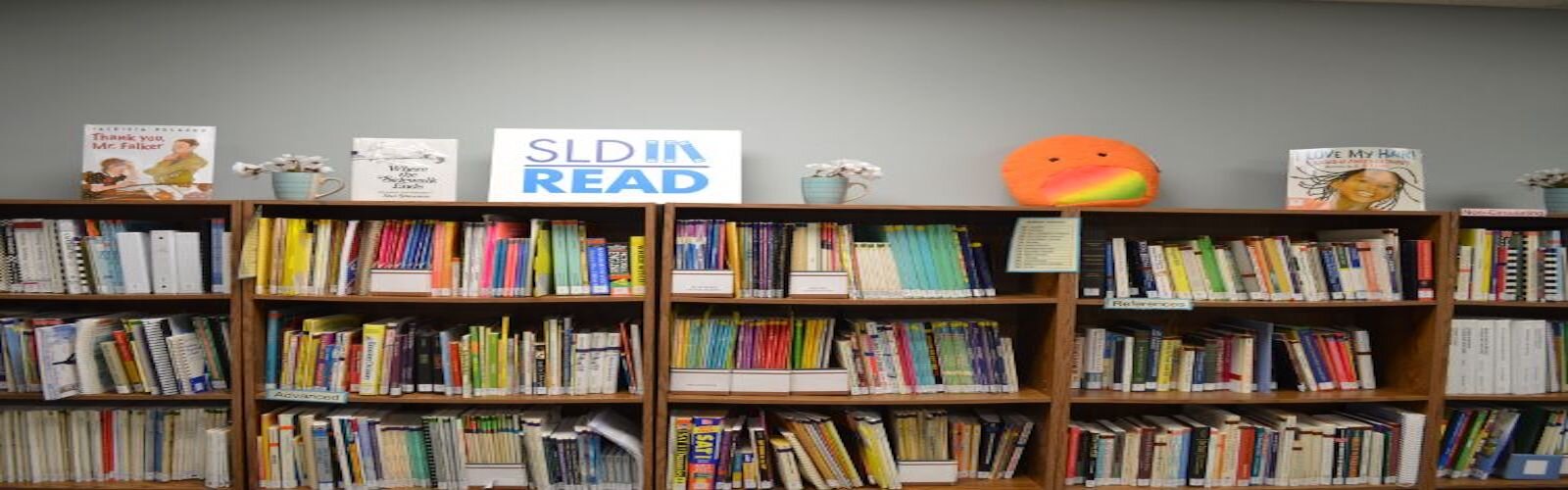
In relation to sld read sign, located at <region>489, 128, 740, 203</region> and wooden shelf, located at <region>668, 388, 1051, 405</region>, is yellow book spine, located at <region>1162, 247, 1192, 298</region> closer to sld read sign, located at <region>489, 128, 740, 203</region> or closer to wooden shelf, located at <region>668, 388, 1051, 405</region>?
wooden shelf, located at <region>668, 388, 1051, 405</region>

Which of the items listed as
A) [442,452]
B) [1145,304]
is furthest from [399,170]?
[1145,304]

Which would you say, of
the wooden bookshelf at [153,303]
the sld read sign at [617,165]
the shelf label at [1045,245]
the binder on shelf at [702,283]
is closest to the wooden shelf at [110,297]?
the wooden bookshelf at [153,303]

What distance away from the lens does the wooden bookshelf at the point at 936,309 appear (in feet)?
6.83

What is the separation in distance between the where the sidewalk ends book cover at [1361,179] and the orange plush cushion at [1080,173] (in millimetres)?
454

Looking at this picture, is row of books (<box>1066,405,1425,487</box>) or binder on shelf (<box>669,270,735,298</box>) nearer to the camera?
binder on shelf (<box>669,270,735,298</box>)

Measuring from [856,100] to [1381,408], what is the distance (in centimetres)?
207

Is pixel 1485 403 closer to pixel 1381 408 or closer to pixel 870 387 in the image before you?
pixel 1381 408

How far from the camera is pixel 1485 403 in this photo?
2.36 meters

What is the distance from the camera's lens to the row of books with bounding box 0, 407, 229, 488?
2148mm

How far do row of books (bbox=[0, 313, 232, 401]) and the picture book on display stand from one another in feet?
2.09

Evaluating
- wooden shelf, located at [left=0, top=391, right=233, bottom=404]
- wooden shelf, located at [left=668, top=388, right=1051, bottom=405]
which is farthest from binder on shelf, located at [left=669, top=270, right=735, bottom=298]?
wooden shelf, located at [left=0, top=391, right=233, bottom=404]

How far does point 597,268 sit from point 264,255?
Answer: 100 centimetres

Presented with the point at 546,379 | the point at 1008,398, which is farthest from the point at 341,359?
the point at 1008,398

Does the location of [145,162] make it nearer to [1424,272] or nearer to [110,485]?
[110,485]
